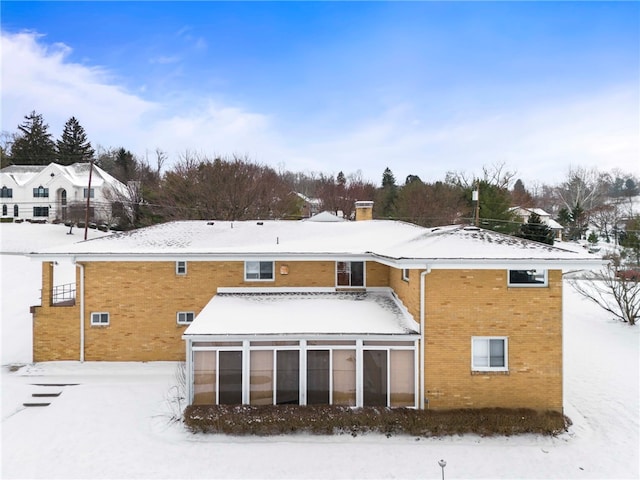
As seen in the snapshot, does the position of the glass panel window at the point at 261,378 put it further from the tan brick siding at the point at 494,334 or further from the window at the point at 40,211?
the window at the point at 40,211

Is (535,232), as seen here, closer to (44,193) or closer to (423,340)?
(423,340)

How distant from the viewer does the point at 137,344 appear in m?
14.4

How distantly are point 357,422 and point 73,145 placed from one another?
75.5m

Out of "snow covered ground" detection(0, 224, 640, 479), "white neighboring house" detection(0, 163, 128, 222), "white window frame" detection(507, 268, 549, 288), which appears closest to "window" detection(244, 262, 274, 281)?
"snow covered ground" detection(0, 224, 640, 479)

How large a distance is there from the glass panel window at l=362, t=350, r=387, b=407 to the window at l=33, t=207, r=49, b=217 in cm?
5313

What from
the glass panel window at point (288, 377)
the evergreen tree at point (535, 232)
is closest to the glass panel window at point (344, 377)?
the glass panel window at point (288, 377)

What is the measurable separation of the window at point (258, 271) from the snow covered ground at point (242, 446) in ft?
14.8

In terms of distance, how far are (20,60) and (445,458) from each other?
26.2 metres

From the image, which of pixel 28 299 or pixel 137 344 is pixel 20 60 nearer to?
pixel 28 299

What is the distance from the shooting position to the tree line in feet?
122

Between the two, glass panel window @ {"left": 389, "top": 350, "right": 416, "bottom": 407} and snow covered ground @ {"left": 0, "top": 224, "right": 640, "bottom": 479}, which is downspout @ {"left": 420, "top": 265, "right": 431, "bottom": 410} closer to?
glass panel window @ {"left": 389, "top": 350, "right": 416, "bottom": 407}

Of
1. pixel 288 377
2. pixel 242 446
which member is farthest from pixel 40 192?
pixel 242 446

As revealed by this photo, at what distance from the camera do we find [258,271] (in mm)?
14719

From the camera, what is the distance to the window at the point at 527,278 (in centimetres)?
1053
